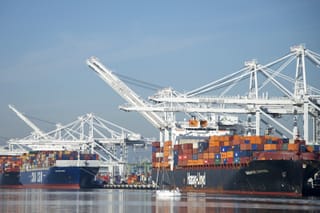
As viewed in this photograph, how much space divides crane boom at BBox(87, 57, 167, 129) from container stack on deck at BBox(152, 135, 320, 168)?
2544 millimetres

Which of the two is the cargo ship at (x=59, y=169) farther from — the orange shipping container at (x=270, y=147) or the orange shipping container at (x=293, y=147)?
the orange shipping container at (x=293, y=147)

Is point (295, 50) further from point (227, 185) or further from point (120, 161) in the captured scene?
point (120, 161)

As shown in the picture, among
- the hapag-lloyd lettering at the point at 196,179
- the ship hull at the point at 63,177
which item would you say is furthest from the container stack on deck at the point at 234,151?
the ship hull at the point at 63,177

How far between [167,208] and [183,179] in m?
30.2

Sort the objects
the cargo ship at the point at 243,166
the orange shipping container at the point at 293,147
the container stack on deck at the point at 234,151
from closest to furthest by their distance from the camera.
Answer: the cargo ship at the point at 243,166 → the orange shipping container at the point at 293,147 → the container stack on deck at the point at 234,151

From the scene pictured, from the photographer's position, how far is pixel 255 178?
6631 cm

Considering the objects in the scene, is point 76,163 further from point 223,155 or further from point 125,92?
point 223,155

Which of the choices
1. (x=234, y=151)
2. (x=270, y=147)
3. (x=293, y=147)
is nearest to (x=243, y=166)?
(x=234, y=151)

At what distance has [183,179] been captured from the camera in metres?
78.1

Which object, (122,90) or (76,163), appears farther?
(76,163)

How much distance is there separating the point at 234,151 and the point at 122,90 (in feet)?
48.4

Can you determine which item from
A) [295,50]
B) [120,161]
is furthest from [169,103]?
[120,161]

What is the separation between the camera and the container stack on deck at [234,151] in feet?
208

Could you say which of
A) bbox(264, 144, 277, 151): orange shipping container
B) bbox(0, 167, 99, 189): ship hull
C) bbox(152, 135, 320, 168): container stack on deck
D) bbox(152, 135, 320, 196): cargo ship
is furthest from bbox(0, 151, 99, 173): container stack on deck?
bbox(264, 144, 277, 151): orange shipping container
